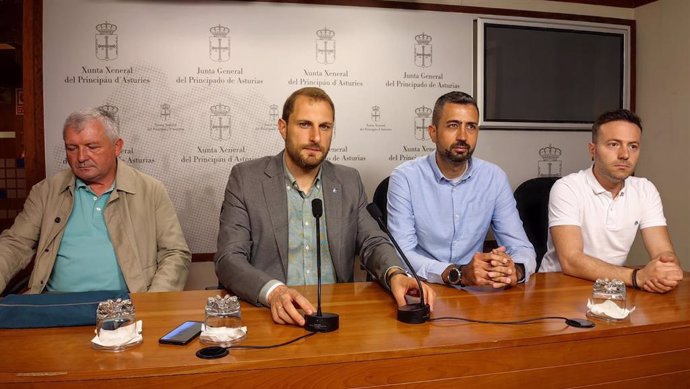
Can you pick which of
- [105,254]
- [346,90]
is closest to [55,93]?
[105,254]

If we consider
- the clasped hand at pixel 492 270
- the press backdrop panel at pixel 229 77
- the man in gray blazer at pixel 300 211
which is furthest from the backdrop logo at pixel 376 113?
the clasped hand at pixel 492 270

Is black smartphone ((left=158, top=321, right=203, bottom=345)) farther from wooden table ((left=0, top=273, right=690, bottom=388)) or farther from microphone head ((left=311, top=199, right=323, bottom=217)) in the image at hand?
microphone head ((left=311, top=199, right=323, bottom=217))

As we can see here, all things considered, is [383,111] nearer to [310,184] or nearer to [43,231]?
[310,184]

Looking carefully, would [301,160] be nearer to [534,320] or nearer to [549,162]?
[534,320]

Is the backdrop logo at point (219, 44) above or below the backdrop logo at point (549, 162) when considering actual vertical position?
above

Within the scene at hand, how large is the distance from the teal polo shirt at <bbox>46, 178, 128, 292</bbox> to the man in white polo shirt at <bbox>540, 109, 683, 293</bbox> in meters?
1.90

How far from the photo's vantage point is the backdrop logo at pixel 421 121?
3.32 meters

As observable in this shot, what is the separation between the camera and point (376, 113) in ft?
10.7

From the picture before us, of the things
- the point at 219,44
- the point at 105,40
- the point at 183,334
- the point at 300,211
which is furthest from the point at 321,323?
the point at 105,40

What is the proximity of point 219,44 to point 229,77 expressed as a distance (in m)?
0.19

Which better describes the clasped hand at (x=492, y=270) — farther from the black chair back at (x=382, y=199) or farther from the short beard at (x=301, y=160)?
the black chair back at (x=382, y=199)

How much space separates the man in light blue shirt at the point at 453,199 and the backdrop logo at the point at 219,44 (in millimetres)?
1267

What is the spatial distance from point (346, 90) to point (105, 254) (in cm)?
163

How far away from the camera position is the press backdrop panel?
2896 mm
